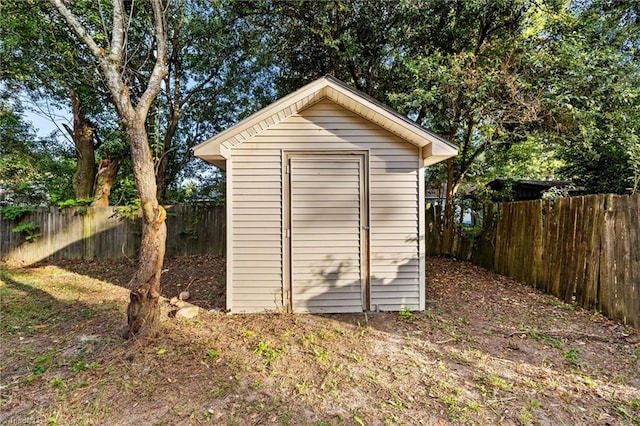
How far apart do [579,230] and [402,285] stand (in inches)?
109

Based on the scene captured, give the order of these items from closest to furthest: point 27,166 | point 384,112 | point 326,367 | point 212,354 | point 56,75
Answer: point 326,367 < point 212,354 < point 384,112 < point 56,75 < point 27,166

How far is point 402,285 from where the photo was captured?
4742 mm

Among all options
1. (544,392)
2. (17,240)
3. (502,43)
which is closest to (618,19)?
(502,43)

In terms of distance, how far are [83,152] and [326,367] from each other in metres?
10.1

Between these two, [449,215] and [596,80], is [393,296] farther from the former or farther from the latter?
[596,80]

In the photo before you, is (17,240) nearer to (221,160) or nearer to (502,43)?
(221,160)

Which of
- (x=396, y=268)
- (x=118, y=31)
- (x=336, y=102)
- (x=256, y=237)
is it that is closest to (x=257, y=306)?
(x=256, y=237)

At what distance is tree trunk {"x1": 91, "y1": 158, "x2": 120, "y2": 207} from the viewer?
905 cm

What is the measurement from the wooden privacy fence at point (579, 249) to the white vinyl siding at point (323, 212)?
2380mm

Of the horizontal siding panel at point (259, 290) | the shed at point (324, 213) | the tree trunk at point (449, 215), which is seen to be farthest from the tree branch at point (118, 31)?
the tree trunk at point (449, 215)

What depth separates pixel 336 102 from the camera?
4676mm

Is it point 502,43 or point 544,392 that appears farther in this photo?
point 502,43

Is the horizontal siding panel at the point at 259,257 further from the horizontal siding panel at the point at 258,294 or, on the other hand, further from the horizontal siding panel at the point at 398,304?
the horizontal siding panel at the point at 398,304

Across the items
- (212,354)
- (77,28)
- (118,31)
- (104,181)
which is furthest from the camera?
(104,181)
